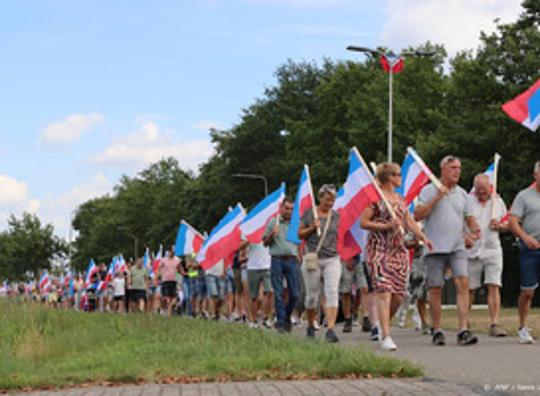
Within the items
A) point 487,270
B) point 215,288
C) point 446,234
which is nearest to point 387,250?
point 446,234

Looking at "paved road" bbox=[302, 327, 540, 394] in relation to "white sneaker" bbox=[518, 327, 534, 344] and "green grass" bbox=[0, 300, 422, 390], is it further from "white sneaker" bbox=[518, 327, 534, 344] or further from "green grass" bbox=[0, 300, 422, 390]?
"green grass" bbox=[0, 300, 422, 390]

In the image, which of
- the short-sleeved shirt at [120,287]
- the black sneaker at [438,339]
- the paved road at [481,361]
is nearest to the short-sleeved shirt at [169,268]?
the short-sleeved shirt at [120,287]

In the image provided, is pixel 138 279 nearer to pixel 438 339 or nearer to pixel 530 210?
pixel 438 339

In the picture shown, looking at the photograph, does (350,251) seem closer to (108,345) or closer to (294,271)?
(294,271)

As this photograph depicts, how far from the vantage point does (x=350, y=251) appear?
14117 millimetres

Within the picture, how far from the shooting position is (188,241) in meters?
26.9

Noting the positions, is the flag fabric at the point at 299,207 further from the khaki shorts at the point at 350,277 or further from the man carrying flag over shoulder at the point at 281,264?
the khaki shorts at the point at 350,277

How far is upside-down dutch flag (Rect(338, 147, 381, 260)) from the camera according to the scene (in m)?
12.7

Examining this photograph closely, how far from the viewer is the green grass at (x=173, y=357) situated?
29.7 ft

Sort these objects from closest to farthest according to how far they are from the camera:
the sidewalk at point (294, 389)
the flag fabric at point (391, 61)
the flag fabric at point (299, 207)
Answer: the sidewalk at point (294, 389), the flag fabric at point (299, 207), the flag fabric at point (391, 61)

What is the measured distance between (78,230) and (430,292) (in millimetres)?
146135

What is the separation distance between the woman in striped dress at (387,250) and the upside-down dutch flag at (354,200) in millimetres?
193

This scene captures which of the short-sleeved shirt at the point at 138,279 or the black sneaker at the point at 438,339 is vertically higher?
the short-sleeved shirt at the point at 138,279

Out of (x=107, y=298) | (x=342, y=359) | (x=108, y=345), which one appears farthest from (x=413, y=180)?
(x=107, y=298)
